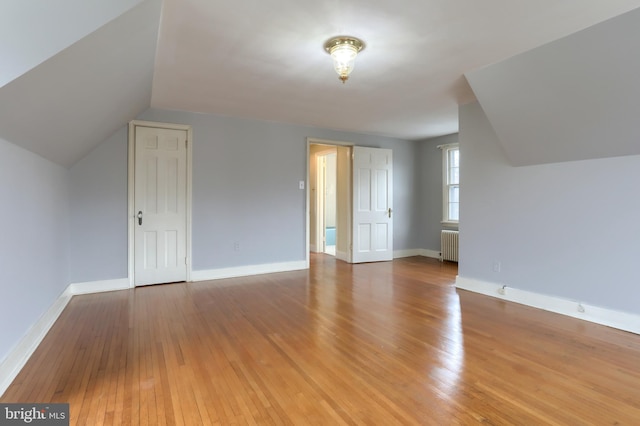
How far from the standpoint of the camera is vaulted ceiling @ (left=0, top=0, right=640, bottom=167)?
5.65ft

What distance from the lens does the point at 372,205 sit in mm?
6180

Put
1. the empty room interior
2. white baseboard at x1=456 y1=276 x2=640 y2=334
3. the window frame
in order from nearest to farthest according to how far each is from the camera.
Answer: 1. the empty room interior
2. white baseboard at x1=456 y1=276 x2=640 y2=334
3. the window frame

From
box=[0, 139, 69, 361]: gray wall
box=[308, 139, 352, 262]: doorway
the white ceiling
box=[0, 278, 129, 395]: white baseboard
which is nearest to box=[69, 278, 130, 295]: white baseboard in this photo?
box=[0, 278, 129, 395]: white baseboard

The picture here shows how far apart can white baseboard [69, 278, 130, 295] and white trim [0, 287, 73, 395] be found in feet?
1.89

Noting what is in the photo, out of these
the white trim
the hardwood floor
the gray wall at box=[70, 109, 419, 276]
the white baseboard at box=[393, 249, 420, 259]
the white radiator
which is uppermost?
the gray wall at box=[70, 109, 419, 276]

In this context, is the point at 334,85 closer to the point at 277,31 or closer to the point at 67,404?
the point at 277,31

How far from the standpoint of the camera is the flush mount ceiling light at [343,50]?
8.32ft

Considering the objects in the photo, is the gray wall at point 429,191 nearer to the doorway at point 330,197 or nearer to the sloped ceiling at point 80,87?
the doorway at point 330,197

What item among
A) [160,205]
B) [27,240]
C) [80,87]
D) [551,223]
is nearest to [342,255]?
[160,205]

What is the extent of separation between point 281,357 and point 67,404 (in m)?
1.24

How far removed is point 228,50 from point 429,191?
5.01 metres

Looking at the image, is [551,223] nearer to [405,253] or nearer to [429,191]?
[429,191]

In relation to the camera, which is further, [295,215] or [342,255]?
[342,255]

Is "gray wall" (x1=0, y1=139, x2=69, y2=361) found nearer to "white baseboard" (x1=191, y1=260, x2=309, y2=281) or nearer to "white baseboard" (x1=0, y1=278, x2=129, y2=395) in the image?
"white baseboard" (x1=0, y1=278, x2=129, y2=395)
